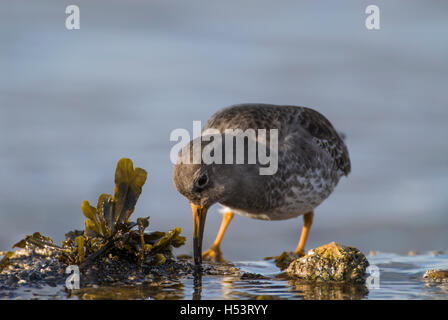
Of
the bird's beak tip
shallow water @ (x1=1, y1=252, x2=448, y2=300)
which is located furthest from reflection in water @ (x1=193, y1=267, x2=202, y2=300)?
the bird's beak tip

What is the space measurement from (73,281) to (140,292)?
2.05ft

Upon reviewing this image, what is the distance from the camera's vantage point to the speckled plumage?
7125 mm

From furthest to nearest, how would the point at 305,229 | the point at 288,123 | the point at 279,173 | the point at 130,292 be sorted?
the point at 305,229, the point at 288,123, the point at 279,173, the point at 130,292

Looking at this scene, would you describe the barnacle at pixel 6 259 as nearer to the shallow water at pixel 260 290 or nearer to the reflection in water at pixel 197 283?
the shallow water at pixel 260 290

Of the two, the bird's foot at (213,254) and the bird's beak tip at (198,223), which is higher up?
the bird's beak tip at (198,223)

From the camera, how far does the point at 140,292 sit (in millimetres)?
5180

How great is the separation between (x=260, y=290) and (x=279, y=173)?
2.33 m

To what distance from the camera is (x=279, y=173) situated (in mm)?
7605

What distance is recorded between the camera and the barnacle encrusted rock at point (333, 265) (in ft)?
19.8

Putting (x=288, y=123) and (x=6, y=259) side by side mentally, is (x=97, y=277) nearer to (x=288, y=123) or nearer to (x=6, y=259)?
(x=6, y=259)

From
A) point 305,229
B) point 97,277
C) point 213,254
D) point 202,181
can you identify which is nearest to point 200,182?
point 202,181

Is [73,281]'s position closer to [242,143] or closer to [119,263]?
[119,263]

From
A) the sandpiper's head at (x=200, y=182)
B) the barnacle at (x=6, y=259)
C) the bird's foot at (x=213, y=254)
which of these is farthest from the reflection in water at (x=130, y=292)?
the bird's foot at (x=213, y=254)

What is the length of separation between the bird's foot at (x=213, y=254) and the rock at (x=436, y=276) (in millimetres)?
3353
